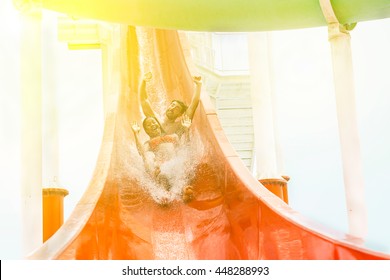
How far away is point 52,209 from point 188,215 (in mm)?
831

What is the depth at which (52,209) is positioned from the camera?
4.37 m

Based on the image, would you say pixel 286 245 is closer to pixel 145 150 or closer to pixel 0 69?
pixel 145 150

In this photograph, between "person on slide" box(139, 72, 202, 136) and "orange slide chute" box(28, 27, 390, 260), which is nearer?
"orange slide chute" box(28, 27, 390, 260)

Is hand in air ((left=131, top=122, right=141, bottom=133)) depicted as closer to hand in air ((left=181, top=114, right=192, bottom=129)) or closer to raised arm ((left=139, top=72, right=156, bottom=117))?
raised arm ((left=139, top=72, right=156, bottom=117))

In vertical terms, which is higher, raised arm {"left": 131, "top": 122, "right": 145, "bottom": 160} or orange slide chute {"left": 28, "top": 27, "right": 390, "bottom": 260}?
raised arm {"left": 131, "top": 122, "right": 145, "bottom": 160}

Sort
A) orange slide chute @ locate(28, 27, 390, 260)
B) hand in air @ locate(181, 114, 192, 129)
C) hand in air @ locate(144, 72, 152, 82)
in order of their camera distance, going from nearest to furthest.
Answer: orange slide chute @ locate(28, 27, 390, 260)
hand in air @ locate(181, 114, 192, 129)
hand in air @ locate(144, 72, 152, 82)

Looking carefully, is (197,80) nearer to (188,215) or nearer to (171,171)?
(171,171)

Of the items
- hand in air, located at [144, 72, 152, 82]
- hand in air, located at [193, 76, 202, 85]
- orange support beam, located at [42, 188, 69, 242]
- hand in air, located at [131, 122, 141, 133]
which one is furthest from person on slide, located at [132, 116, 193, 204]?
orange support beam, located at [42, 188, 69, 242]

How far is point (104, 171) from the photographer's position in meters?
4.17

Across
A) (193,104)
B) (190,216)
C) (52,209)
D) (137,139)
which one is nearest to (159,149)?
(137,139)

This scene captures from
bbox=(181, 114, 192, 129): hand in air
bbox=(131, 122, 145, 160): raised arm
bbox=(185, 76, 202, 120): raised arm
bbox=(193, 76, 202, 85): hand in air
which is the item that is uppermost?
bbox=(193, 76, 202, 85): hand in air

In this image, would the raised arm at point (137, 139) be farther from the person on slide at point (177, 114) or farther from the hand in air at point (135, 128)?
the person on slide at point (177, 114)

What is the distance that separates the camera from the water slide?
3.66 meters

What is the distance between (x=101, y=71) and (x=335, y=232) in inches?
95.3
